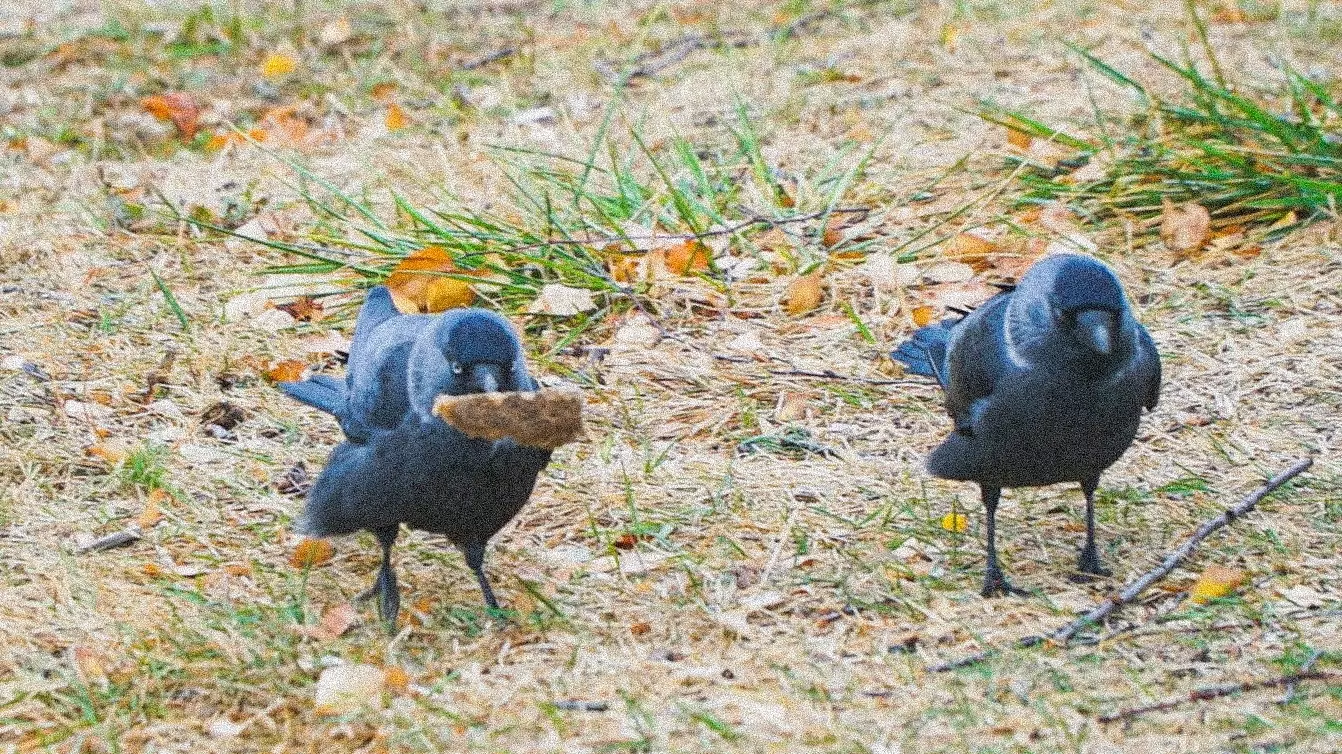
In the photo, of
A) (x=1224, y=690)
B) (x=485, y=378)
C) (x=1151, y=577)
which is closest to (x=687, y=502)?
(x=485, y=378)

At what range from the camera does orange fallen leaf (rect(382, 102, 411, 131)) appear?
23.8ft

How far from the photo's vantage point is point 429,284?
17.7 feet

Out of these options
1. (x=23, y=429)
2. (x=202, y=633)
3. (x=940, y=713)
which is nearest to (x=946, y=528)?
(x=940, y=713)

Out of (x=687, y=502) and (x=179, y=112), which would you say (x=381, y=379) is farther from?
(x=179, y=112)

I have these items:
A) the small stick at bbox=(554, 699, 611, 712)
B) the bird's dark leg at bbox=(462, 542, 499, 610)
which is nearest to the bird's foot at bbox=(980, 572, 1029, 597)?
the small stick at bbox=(554, 699, 611, 712)

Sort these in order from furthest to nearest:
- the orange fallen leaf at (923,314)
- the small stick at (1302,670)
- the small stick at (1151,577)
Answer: the orange fallen leaf at (923,314) → the small stick at (1151,577) → the small stick at (1302,670)

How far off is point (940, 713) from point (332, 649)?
1317 mm

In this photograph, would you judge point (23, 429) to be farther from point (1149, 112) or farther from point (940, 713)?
point (1149, 112)

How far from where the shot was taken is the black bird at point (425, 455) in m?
3.44

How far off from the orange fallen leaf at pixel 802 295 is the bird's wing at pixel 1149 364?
174cm

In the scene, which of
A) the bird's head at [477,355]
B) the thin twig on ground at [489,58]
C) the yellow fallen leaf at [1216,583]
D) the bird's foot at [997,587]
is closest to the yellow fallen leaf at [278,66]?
the thin twig on ground at [489,58]

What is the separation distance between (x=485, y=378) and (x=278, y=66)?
5165 mm

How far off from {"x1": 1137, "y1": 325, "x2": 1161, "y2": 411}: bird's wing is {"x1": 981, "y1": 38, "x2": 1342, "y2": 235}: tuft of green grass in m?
2.08

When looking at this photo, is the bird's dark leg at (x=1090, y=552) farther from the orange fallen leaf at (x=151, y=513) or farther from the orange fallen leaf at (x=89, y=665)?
the orange fallen leaf at (x=151, y=513)
